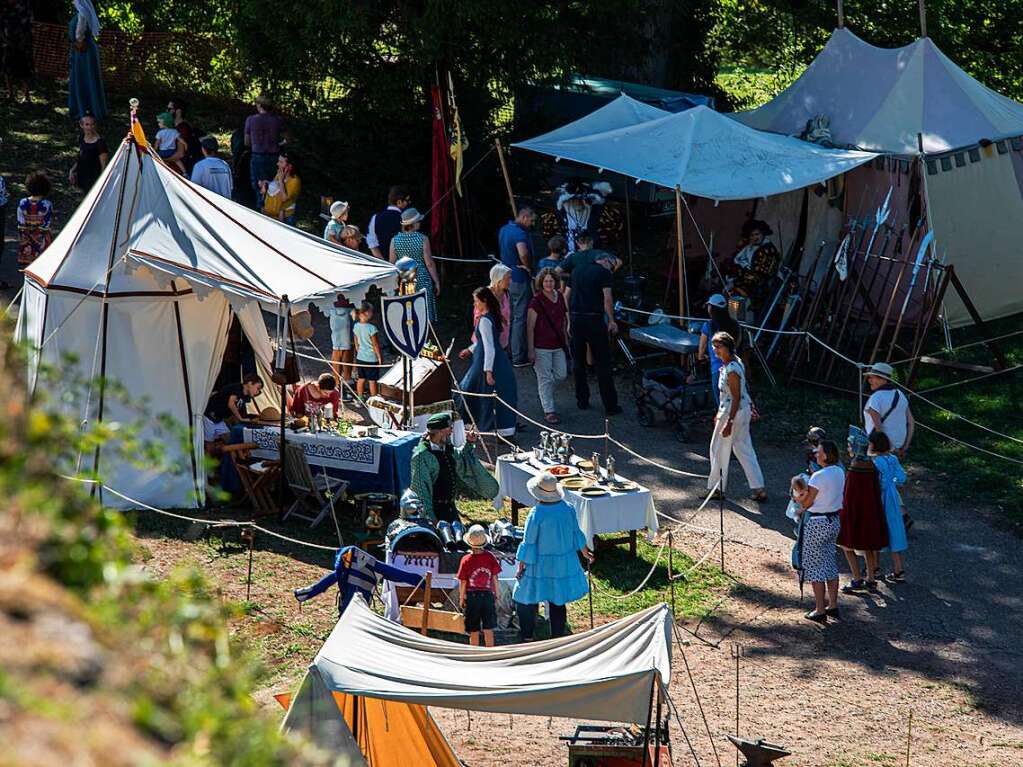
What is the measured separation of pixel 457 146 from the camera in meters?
16.2

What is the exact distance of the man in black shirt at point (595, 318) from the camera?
524 inches

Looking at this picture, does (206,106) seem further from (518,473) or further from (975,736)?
(975,736)

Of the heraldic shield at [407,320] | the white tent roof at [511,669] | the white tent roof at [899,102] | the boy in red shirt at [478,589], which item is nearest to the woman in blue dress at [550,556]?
the boy in red shirt at [478,589]

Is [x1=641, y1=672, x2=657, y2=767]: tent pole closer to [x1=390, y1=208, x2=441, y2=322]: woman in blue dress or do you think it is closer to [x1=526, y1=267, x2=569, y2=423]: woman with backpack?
[x1=526, y1=267, x2=569, y2=423]: woman with backpack

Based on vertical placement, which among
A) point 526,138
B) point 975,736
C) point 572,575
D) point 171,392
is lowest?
point 975,736

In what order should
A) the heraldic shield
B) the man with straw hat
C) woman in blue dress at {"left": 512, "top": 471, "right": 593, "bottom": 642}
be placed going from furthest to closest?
the heraldic shield < the man with straw hat < woman in blue dress at {"left": 512, "top": 471, "right": 593, "bottom": 642}

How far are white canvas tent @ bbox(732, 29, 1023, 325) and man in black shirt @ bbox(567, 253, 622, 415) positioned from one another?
3.91 metres

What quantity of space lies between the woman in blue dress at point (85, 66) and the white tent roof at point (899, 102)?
9415mm

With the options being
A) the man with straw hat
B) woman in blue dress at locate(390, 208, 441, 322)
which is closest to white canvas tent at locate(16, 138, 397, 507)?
woman in blue dress at locate(390, 208, 441, 322)

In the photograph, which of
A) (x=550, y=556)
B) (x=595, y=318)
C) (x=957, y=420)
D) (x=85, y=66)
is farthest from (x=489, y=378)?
(x=85, y=66)

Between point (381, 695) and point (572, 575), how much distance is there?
2.69 metres

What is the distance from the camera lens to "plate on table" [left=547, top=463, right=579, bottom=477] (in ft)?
35.0

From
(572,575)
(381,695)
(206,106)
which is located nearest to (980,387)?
(572,575)

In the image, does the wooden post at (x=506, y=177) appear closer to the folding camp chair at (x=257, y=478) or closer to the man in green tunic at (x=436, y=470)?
the folding camp chair at (x=257, y=478)
